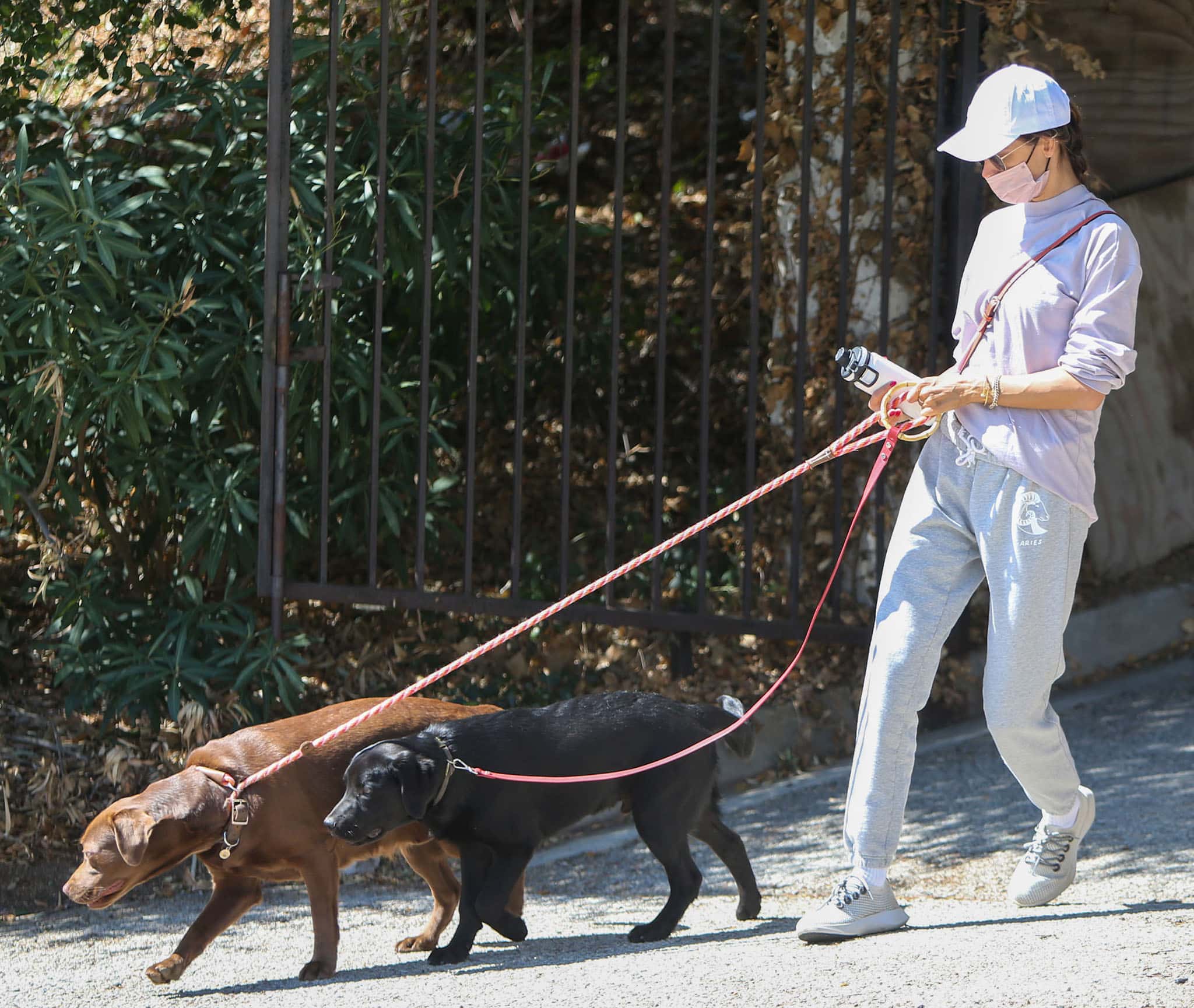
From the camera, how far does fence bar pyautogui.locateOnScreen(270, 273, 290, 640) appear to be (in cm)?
492

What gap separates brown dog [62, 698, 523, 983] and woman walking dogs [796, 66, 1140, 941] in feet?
3.95

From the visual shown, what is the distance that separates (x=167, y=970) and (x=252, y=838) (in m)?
0.40

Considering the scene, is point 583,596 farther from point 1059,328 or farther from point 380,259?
point 380,259

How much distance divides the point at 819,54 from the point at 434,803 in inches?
148

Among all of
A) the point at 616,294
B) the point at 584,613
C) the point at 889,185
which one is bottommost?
the point at 584,613

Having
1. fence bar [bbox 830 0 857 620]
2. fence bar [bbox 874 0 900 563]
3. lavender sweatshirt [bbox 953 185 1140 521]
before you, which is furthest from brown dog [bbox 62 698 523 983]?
fence bar [bbox 874 0 900 563]

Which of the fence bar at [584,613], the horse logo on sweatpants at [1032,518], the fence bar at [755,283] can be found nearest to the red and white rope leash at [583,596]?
the horse logo on sweatpants at [1032,518]

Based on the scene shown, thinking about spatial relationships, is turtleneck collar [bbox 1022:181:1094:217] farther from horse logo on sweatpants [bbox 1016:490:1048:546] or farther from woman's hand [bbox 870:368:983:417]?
horse logo on sweatpants [bbox 1016:490:1048:546]

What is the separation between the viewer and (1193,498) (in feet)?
22.2

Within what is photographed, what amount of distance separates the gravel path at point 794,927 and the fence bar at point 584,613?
0.58 m

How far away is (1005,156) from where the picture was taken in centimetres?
342

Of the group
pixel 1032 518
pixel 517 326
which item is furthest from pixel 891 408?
pixel 517 326

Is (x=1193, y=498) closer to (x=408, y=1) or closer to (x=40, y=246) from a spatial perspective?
(x=408, y=1)

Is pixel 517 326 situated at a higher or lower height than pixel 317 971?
higher
